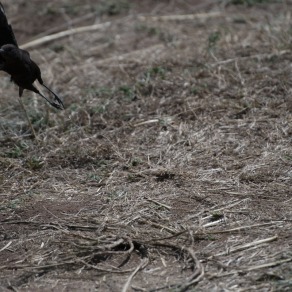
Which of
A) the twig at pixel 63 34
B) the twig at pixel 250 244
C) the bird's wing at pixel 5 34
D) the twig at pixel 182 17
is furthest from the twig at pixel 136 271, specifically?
the twig at pixel 182 17

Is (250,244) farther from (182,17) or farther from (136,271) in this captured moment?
(182,17)

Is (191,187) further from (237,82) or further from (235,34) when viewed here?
(235,34)

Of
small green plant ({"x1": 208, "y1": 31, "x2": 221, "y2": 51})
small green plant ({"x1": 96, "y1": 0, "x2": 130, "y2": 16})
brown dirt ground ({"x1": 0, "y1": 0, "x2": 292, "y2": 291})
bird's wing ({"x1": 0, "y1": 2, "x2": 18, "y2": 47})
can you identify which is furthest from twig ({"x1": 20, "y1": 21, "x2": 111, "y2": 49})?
bird's wing ({"x1": 0, "y1": 2, "x2": 18, "y2": 47})

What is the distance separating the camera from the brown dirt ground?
14.0 ft

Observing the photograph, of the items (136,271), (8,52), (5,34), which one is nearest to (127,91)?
(5,34)

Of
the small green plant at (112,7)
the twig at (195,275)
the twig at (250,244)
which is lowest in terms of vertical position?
the small green plant at (112,7)

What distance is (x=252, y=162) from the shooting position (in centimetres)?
548

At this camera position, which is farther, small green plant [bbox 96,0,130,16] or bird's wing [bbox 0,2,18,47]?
small green plant [bbox 96,0,130,16]

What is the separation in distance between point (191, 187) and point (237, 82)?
1.79 m

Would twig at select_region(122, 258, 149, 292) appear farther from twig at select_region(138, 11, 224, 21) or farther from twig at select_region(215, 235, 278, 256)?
twig at select_region(138, 11, 224, 21)

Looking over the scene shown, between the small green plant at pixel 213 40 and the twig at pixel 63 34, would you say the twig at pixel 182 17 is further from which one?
the small green plant at pixel 213 40

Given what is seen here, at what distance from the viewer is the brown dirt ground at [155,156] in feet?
14.0

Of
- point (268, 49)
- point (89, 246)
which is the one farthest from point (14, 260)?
point (268, 49)

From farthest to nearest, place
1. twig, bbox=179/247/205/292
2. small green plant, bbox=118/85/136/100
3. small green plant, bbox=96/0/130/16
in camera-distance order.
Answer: small green plant, bbox=96/0/130/16 < small green plant, bbox=118/85/136/100 < twig, bbox=179/247/205/292
